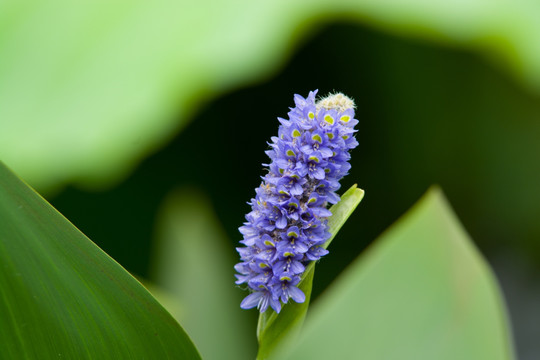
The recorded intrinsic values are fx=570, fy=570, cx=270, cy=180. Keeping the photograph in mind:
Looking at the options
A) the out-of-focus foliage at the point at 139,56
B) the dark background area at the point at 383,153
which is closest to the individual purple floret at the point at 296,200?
the out-of-focus foliage at the point at 139,56

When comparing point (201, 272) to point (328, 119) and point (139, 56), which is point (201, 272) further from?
point (328, 119)

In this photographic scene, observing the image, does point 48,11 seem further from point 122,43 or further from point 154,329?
point 154,329

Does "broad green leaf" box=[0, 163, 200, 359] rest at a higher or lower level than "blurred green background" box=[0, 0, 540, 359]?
lower

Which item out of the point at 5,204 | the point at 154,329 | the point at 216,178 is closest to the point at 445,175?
the point at 216,178

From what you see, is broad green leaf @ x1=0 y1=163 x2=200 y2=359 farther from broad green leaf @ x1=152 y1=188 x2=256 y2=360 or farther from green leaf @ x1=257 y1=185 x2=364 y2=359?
broad green leaf @ x1=152 y1=188 x2=256 y2=360

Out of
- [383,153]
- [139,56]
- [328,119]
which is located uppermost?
[383,153]

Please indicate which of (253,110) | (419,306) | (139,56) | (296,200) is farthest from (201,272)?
(296,200)

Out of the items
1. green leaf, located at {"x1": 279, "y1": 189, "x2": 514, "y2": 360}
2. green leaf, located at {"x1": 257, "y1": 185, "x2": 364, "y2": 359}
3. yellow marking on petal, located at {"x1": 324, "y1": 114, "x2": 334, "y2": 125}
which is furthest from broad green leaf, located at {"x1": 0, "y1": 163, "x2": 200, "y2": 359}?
yellow marking on petal, located at {"x1": 324, "y1": 114, "x2": 334, "y2": 125}
